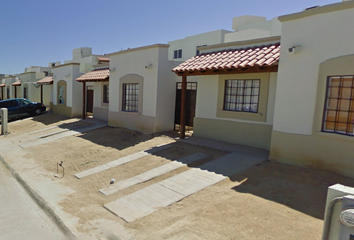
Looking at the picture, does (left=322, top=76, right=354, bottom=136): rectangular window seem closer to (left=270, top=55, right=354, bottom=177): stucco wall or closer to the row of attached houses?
the row of attached houses

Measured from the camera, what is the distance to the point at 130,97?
45.8ft

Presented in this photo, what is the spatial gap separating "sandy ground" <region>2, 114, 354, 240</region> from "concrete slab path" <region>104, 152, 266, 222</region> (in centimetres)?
19

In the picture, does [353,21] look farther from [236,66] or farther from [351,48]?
[236,66]

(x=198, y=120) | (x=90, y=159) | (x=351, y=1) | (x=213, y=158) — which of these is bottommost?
(x=90, y=159)

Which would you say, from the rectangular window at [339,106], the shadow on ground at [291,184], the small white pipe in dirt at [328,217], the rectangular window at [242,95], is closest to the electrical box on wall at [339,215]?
the small white pipe in dirt at [328,217]

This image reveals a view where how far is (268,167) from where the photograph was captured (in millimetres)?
7098

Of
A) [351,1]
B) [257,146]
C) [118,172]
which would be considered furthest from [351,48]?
[118,172]

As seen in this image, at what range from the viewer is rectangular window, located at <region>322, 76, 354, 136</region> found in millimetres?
6312

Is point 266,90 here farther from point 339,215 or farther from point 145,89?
point 339,215

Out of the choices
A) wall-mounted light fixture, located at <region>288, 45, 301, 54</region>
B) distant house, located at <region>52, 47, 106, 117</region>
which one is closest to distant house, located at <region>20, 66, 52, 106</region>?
distant house, located at <region>52, 47, 106, 117</region>

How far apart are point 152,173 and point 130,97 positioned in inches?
285

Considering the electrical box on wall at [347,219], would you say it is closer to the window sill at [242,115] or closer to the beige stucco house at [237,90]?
the beige stucco house at [237,90]

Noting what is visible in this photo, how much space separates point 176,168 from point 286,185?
3004 millimetres

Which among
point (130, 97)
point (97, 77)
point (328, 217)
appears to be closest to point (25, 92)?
point (97, 77)
